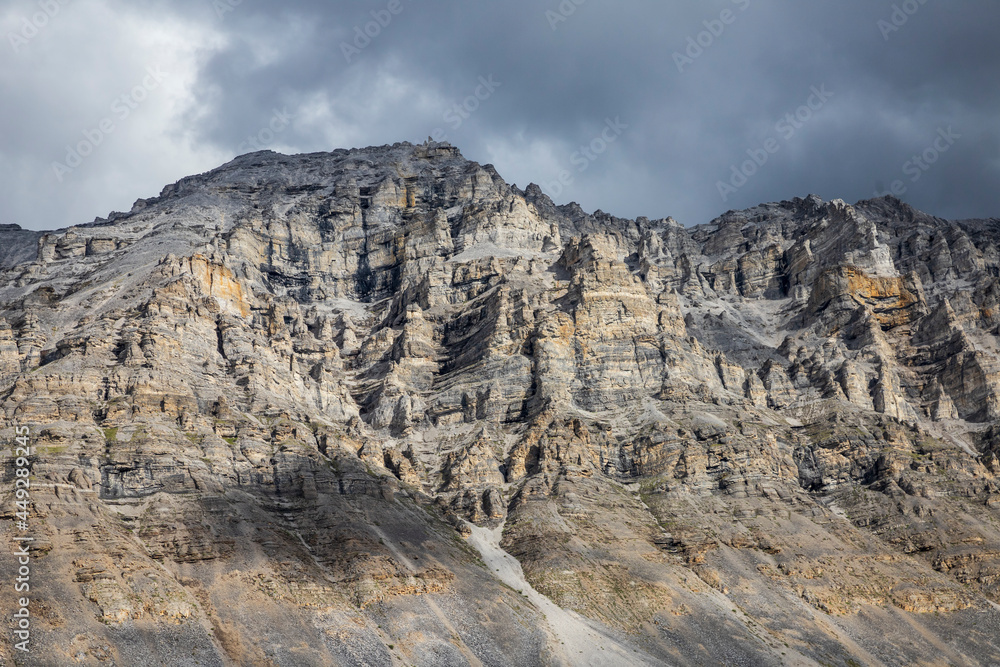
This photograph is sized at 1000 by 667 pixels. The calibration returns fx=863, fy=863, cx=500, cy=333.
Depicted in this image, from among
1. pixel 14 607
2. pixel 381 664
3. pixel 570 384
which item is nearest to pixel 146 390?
pixel 14 607

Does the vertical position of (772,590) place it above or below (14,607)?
below

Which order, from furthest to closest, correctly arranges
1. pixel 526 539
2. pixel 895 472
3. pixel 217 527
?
pixel 895 472 → pixel 526 539 → pixel 217 527

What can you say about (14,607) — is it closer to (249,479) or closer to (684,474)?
(249,479)

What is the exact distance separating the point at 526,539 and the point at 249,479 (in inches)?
1824

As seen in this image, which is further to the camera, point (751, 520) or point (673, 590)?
point (751, 520)

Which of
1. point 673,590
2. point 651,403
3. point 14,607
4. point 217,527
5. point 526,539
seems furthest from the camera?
point 651,403

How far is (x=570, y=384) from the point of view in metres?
195

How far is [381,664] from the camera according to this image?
104 meters

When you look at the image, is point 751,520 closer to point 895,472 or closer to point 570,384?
point 895,472

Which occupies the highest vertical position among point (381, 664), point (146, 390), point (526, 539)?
point (146, 390)

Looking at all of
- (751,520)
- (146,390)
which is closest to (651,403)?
(751,520)

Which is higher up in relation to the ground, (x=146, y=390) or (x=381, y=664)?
(x=146, y=390)

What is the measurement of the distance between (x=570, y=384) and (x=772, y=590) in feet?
234

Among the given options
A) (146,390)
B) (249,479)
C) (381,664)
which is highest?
(146,390)
